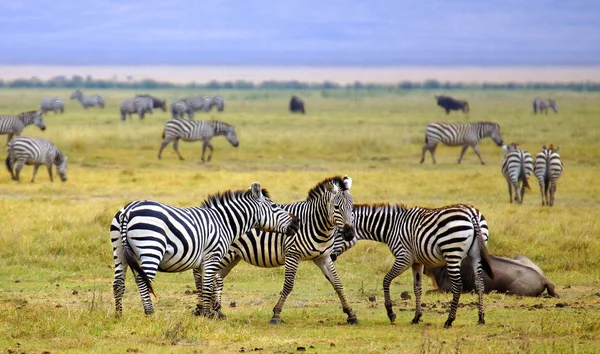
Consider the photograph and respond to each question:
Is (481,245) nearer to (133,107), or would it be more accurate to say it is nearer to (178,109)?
(133,107)

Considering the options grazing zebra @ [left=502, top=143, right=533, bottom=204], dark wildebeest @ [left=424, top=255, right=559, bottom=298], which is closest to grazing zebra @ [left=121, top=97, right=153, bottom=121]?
grazing zebra @ [left=502, top=143, right=533, bottom=204]

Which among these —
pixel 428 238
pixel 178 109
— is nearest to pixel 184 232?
pixel 428 238

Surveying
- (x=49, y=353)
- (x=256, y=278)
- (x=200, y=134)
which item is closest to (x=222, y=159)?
(x=200, y=134)

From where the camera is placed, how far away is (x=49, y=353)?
269 inches

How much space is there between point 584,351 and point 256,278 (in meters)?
5.36

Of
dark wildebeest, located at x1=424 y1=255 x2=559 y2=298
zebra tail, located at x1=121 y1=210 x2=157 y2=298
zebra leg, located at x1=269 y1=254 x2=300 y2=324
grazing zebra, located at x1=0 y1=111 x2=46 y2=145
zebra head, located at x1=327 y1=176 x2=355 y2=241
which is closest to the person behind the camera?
zebra tail, located at x1=121 y1=210 x2=157 y2=298

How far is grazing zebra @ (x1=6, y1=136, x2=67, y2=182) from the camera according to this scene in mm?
20766

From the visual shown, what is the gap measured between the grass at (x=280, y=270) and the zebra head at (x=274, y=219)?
0.93 meters

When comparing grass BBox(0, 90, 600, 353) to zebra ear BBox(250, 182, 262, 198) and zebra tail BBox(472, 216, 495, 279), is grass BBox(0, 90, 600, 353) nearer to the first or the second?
zebra tail BBox(472, 216, 495, 279)

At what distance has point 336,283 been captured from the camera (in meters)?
8.77

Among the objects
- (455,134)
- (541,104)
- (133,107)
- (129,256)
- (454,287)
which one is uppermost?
(541,104)

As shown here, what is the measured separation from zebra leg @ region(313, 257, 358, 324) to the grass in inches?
6.1

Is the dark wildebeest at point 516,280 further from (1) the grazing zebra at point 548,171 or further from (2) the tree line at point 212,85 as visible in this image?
(2) the tree line at point 212,85

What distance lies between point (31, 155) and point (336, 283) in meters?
14.0
